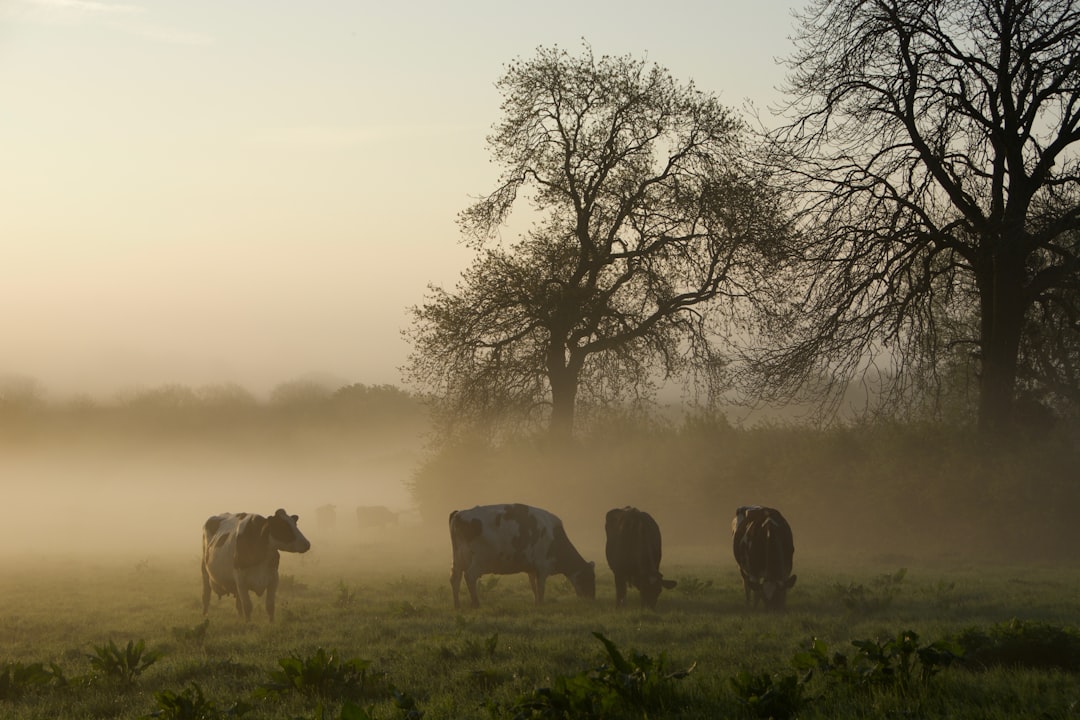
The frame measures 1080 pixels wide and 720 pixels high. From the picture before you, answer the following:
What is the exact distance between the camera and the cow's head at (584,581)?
18250 millimetres

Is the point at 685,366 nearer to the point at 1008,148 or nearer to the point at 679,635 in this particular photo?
Result: the point at 1008,148

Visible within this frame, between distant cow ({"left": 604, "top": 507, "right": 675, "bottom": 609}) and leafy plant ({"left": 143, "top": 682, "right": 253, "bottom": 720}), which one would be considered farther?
distant cow ({"left": 604, "top": 507, "right": 675, "bottom": 609})

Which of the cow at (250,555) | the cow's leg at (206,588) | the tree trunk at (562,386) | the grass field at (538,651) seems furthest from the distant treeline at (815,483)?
the cow's leg at (206,588)

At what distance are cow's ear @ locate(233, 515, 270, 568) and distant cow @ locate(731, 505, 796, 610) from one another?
7944mm

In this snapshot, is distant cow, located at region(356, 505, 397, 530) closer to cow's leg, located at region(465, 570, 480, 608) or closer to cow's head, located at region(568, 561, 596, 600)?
cow's head, located at region(568, 561, 596, 600)

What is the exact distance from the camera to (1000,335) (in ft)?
85.7

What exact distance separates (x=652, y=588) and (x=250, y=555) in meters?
6.65

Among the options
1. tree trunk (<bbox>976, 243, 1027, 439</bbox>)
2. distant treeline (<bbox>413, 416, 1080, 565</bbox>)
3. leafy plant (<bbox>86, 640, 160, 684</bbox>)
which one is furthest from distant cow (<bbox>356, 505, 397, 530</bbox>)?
leafy plant (<bbox>86, 640, 160, 684</bbox>)

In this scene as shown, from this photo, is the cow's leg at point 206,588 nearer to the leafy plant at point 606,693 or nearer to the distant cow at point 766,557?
the distant cow at point 766,557

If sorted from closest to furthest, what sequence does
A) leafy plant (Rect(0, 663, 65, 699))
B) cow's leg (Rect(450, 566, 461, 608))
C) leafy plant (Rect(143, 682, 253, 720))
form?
leafy plant (Rect(143, 682, 253, 720)) < leafy plant (Rect(0, 663, 65, 699)) < cow's leg (Rect(450, 566, 461, 608))

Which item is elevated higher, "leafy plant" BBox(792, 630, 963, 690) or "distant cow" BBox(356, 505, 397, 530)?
"leafy plant" BBox(792, 630, 963, 690)

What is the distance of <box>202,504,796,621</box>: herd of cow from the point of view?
16.6 metres

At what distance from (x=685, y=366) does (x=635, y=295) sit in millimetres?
2951

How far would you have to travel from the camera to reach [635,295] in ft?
115
